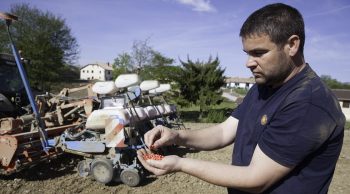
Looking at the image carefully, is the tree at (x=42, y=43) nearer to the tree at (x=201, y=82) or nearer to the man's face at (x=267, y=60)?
the tree at (x=201, y=82)

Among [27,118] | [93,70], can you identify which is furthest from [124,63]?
[93,70]

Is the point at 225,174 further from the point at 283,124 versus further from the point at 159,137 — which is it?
the point at 159,137

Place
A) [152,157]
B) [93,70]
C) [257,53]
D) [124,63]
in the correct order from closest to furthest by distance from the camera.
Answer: [257,53], [152,157], [124,63], [93,70]

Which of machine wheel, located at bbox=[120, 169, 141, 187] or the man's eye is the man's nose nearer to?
the man's eye

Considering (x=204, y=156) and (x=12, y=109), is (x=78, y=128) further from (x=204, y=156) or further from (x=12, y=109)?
(x=204, y=156)

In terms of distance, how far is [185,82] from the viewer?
683 inches

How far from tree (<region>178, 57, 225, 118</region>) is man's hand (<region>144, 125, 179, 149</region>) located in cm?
1518

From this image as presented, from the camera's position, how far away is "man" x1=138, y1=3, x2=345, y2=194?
4.69 feet

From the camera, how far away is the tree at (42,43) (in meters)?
28.4

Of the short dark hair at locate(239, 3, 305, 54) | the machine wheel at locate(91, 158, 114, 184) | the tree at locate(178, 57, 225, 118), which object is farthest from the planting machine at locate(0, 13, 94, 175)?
the tree at locate(178, 57, 225, 118)

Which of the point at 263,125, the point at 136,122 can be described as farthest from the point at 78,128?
the point at 263,125

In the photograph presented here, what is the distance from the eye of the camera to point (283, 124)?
146 cm

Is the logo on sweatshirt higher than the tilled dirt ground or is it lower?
higher

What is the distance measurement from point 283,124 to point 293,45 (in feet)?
1.19
